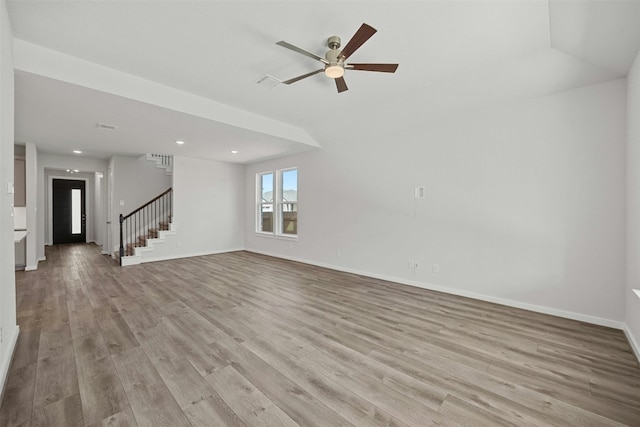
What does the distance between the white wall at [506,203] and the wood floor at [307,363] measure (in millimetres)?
463

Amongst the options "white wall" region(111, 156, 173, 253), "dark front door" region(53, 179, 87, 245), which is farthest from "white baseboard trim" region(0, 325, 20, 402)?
"dark front door" region(53, 179, 87, 245)

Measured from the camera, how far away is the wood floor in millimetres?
1685

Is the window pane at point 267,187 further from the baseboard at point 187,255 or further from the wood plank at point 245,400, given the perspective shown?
the wood plank at point 245,400

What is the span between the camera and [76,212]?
9875 millimetres

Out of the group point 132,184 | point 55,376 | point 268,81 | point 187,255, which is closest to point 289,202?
point 187,255

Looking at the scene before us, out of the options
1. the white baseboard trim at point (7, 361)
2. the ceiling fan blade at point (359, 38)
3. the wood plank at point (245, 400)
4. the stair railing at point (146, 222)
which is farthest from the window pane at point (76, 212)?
the ceiling fan blade at point (359, 38)

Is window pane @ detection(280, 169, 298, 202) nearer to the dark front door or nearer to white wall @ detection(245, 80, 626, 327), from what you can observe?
white wall @ detection(245, 80, 626, 327)

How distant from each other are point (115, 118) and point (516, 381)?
5548mm

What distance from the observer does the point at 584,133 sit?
3072 millimetres

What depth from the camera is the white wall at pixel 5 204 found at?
193cm

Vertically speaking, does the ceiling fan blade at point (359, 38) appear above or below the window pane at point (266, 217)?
above

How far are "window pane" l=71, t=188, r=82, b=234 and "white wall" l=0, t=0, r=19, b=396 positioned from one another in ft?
31.7

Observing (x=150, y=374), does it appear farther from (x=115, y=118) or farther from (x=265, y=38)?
(x=115, y=118)

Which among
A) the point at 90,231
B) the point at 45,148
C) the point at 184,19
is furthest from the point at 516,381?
the point at 90,231
